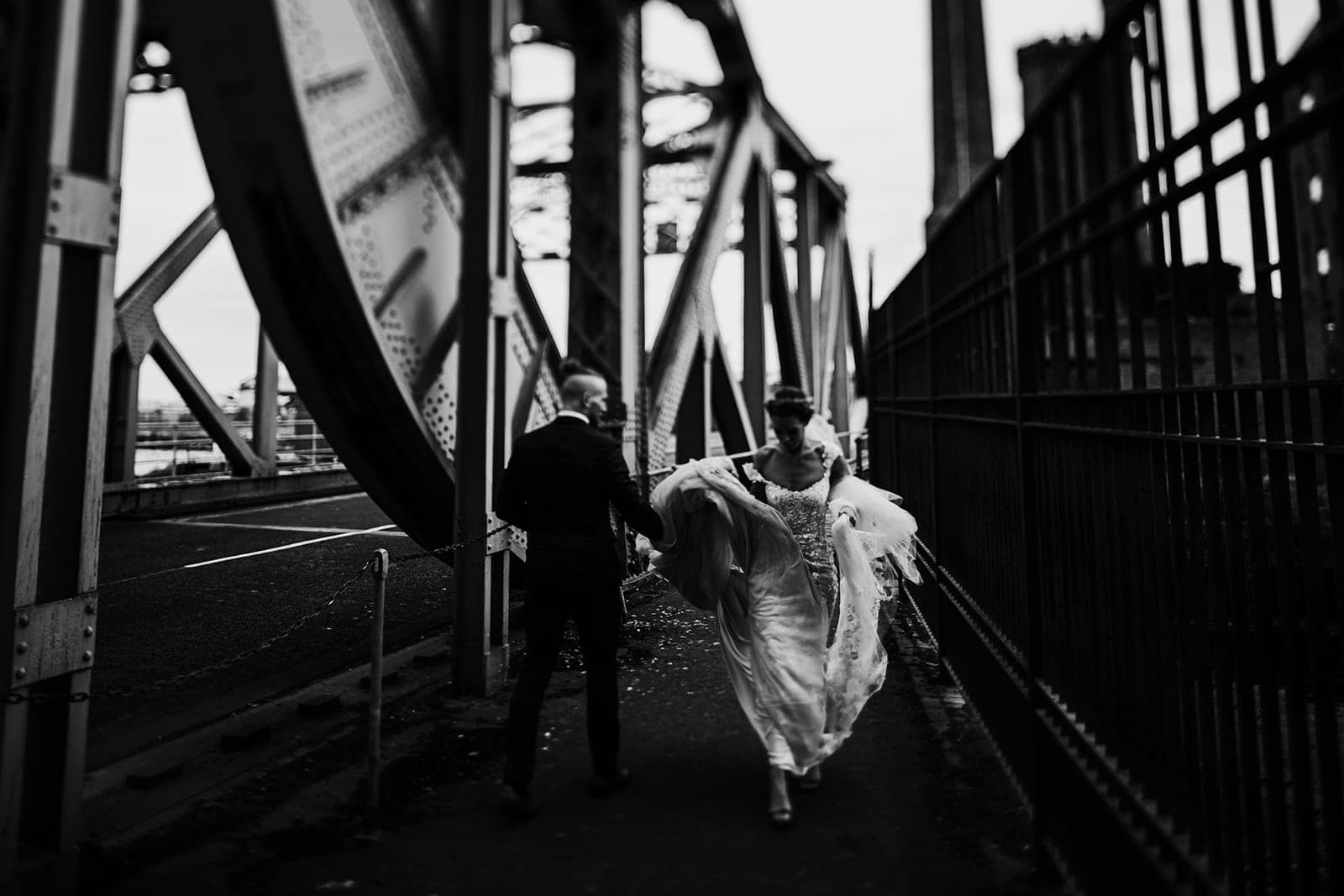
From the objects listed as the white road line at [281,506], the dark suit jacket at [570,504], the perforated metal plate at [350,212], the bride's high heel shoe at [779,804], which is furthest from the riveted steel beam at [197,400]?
the bride's high heel shoe at [779,804]

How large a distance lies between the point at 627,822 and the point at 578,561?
98 cm

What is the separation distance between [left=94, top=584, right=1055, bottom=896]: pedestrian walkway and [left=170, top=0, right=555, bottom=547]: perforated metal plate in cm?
151

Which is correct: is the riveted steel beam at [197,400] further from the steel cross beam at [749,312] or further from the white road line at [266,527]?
the steel cross beam at [749,312]

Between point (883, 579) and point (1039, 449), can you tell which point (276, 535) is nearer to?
point (883, 579)

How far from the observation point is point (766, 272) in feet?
35.8

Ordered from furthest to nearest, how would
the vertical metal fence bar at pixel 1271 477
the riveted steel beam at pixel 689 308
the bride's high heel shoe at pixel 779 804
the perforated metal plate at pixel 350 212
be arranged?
the riveted steel beam at pixel 689 308, the perforated metal plate at pixel 350 212, the bride's high heel shoe at pixel 779 804, the vertical metal fence bar at pixel 1271 477

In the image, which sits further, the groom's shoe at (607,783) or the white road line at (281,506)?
the white road line at (281,506)

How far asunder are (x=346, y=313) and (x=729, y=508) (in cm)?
199

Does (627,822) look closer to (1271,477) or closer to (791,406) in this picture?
(791,406)

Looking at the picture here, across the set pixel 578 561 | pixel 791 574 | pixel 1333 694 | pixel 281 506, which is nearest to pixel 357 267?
pixel 578 561

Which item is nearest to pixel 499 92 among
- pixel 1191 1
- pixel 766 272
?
pixel 1191 1

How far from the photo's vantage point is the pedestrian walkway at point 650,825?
274cm

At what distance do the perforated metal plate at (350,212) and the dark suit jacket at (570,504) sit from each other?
111cm

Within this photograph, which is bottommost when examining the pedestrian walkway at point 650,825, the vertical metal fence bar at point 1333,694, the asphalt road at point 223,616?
the pedestrian walkway at point 650,825
